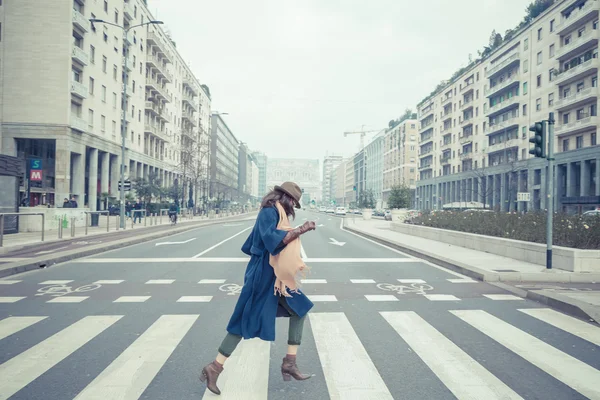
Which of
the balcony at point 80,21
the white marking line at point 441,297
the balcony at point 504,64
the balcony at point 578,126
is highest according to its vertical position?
the balcony at point 504,64

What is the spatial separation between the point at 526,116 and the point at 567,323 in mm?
49858

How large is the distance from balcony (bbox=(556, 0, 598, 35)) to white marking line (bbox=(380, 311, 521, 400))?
4408 centimetres

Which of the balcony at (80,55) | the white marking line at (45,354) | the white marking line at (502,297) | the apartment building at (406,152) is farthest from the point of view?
the apartment building at (406,152)

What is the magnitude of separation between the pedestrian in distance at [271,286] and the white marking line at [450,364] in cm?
128

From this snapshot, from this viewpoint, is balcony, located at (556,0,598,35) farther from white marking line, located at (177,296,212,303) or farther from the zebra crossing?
white marking line, located at (177,296,212,303)

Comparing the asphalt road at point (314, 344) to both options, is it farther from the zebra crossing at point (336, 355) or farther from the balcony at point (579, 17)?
the balcony at point (579, 17)

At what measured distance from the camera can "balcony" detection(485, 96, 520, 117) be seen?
51.4 m

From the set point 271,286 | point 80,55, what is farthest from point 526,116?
point 271,286

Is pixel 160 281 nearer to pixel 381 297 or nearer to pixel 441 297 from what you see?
pixel 381 297

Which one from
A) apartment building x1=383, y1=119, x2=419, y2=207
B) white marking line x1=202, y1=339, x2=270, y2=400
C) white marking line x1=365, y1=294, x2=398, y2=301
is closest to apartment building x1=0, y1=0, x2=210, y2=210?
white marking line x1=365, y1=294, x2=398, y2=301

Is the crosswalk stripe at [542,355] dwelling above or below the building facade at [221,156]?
below

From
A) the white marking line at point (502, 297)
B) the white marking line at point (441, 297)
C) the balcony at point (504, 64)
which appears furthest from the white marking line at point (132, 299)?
the balcony at point (504, 64)

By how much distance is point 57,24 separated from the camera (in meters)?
34.4

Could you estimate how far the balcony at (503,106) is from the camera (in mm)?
51378
